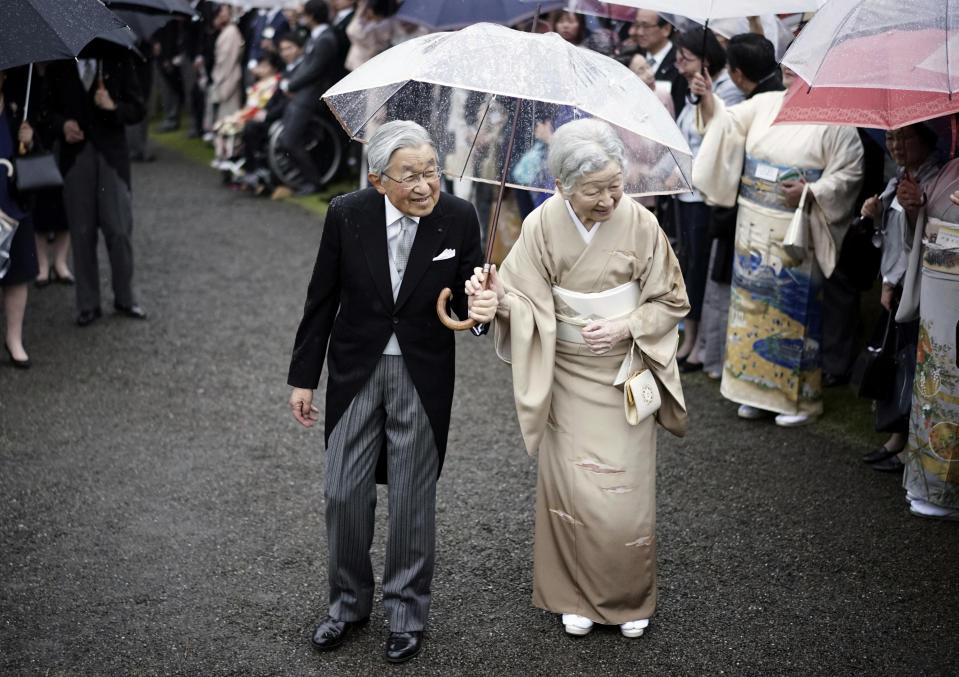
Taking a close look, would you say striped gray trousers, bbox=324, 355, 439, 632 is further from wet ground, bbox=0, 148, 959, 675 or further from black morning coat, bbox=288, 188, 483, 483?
wet ground, bbox=0, 148, 959, 675

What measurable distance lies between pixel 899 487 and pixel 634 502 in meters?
1.99

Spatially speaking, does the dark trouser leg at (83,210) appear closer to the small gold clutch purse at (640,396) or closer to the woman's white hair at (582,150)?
the woman's white hair at (582,150)

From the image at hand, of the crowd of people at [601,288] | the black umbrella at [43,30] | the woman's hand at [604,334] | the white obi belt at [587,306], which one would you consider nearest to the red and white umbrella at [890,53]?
the crowd of people at [601,288]

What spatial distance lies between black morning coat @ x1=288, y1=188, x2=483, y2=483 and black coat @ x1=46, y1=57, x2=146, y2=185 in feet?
13.0

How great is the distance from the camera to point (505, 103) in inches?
155

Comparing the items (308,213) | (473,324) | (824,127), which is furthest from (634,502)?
(308,213)

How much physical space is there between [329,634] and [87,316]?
4455 mm

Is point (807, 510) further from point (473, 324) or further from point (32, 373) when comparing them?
point (32, 373)

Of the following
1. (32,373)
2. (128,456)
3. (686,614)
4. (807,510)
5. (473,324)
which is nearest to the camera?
(473,324)

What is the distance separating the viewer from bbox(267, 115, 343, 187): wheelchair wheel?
11.5 meters

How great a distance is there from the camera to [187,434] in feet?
18.5

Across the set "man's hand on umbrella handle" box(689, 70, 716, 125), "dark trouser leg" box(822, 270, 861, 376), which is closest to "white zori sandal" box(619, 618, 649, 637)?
"man's hand on umbrella handle" box(689, 70, 716, 125)

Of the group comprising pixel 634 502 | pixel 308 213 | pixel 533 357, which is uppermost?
pixel 533 357

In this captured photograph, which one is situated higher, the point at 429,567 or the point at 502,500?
the point at 429,567
